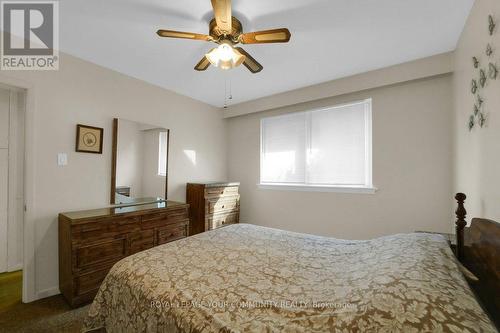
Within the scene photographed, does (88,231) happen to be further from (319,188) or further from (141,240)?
(319,188)

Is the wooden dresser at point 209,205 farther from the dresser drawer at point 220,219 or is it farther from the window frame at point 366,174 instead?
the window frame at point 366,174

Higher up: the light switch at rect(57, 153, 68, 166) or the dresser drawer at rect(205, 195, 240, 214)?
the light switch at rect(57, 153, 68, 166)

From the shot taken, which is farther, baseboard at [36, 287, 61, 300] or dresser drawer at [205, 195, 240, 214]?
dresser drawer at [205, 195, 240, 214]

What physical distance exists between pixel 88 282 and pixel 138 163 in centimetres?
147

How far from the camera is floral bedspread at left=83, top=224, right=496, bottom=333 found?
72 cm

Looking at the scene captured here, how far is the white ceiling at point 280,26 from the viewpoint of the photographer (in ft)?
5.45

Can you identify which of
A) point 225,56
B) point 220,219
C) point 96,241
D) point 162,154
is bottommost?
point 220,219

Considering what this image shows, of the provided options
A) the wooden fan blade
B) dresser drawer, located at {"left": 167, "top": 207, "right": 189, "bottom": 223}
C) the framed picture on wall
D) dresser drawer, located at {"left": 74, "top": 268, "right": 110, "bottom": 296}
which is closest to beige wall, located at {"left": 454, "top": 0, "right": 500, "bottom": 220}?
the wooden fan blade

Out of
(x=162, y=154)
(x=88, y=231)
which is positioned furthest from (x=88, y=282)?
(x=162, y=154)

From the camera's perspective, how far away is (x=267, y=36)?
5.25 ft
